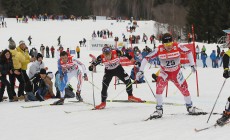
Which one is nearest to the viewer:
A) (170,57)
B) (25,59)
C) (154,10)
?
(170,57)

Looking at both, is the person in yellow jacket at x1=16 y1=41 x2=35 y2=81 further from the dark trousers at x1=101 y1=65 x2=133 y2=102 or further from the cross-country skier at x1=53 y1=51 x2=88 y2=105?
the dark trousers at x1=101 y1=65 x2=133 y2=102

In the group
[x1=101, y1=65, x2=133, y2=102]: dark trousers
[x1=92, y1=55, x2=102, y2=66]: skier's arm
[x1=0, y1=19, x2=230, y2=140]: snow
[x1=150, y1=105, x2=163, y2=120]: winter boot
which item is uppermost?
[x1=92, y1=55, x2=102, y2=66]: skier's arm

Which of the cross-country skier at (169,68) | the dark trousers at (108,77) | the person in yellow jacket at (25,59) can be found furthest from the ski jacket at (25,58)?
the cross-country skier at (169,68)

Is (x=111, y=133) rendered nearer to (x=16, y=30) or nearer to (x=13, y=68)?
(x=13, y=68)

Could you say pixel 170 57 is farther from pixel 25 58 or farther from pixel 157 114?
pixel 25 58

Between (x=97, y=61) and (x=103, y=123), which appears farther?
(x=97, y=61)

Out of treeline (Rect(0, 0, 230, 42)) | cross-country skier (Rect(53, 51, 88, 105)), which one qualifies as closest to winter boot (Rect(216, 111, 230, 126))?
cross-country skier (Rect(53, 51, 88, 105))

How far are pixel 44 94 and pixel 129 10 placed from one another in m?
81.4

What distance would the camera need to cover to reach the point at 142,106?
30.8 ft

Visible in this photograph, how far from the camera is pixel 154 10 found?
227 feet

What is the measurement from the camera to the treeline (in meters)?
51.0

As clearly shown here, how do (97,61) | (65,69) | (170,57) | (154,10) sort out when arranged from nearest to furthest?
(170,57) → (97,61) → (65,69) → (154,10)

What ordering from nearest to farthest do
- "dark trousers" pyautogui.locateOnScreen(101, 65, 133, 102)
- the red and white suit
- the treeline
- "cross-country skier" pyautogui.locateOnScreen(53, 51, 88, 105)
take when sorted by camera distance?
the red and white suit < "dark trousers" pyautogui.locateOnScreen(101, 65, 133, 102) < "cross-country skier" pyautogui.locateOnScreen(53, 51, 88, 105) < the treeline

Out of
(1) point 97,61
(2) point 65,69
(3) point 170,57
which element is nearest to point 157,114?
(3) point 170,57
